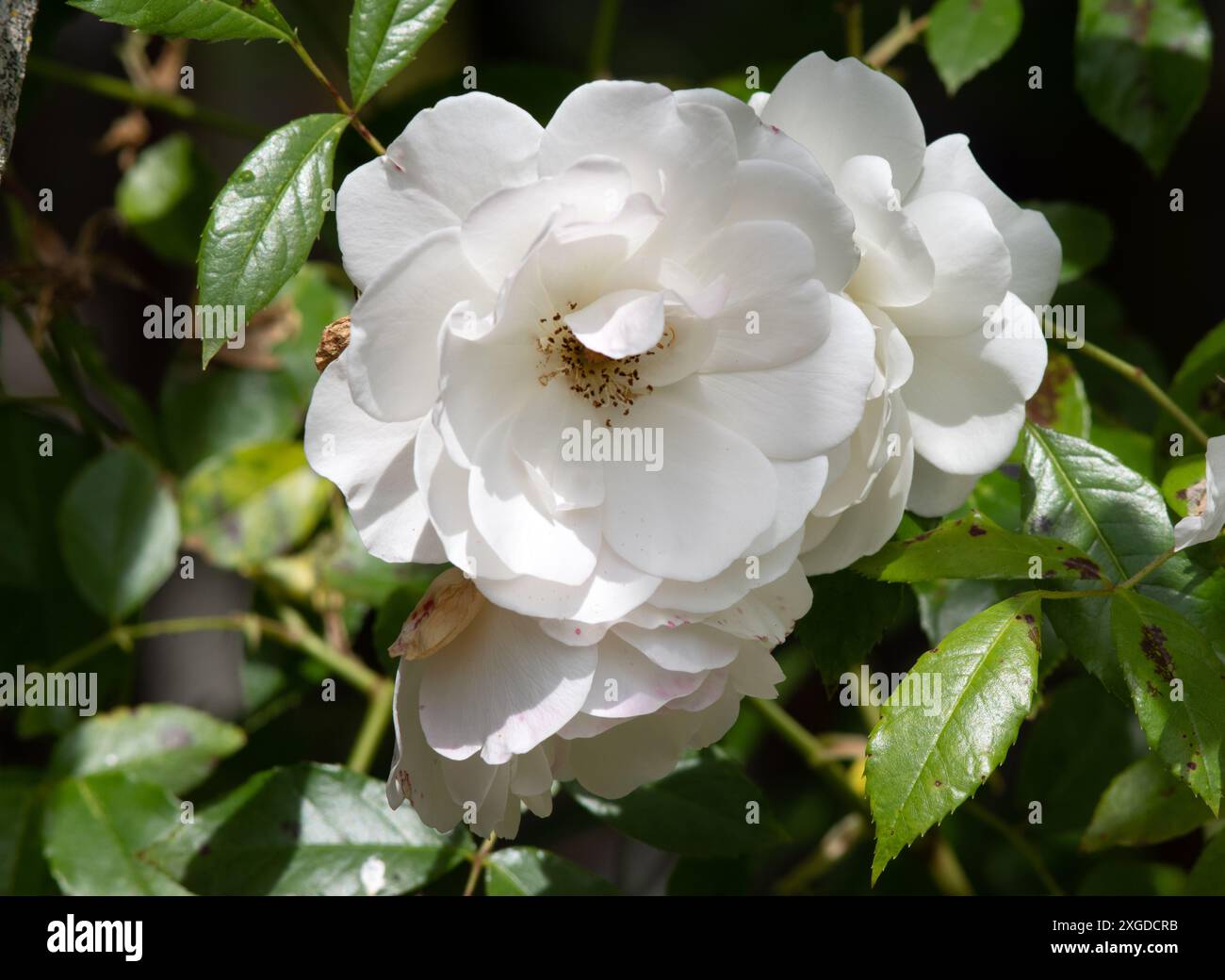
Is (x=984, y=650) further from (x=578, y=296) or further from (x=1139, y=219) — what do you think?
(x=1139, y=219)

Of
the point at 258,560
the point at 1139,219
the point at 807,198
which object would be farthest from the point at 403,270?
the point at 1139,219

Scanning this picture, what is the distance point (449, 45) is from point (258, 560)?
121cm

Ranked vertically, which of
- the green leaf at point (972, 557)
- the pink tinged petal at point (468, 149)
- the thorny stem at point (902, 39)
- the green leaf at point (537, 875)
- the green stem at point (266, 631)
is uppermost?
the thorny stem at point (902, 39)

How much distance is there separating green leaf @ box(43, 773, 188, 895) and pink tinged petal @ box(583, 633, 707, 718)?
431 millimetres

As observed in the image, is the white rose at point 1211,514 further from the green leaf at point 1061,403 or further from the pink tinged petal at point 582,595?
the pink tinged petal at point 582,595

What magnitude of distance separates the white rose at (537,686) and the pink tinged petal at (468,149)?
208 mm

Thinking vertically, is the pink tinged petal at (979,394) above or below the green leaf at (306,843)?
above

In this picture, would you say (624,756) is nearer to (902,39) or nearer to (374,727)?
(374,727)

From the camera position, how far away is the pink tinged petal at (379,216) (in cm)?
59

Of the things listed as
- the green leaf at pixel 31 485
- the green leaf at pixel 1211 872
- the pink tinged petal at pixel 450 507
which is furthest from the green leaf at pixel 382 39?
the green leaf at pixel 1211 872

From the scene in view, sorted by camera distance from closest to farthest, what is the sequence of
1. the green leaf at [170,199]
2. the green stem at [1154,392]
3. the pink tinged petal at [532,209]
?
the pink tinged petal at [532,209] → the green stem at [1154,392] → the green leaf at [170,199]

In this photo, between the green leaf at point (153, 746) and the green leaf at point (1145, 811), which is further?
the green leaf at point (153, 746)

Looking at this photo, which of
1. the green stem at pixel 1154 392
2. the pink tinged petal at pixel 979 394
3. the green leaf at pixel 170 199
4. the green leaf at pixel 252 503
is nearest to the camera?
the pink tinged petal at pixel 979 394

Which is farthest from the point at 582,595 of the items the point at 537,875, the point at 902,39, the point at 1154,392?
the point at 902,39
